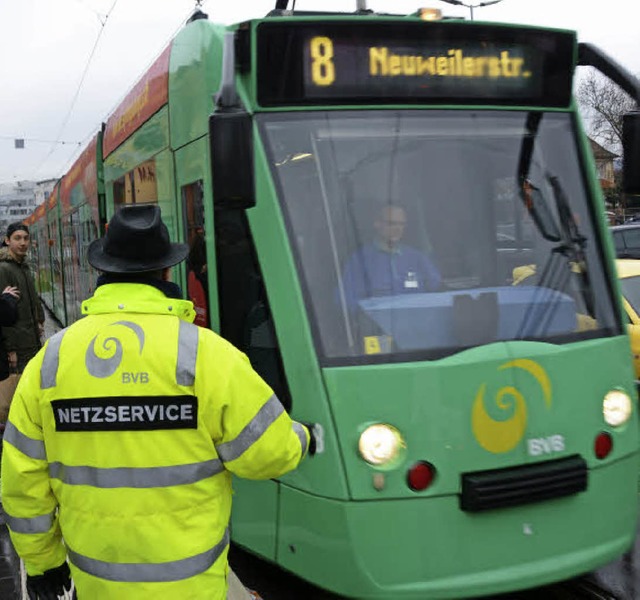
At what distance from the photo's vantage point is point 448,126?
161 inches

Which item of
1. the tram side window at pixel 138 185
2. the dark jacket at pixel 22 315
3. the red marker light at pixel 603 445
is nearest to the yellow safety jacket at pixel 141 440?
the red marker light at pixel 603 445

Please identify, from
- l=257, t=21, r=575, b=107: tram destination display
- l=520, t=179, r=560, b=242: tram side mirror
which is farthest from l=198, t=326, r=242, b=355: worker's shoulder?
l=520, t=179, r=560, b=242: tram side mirror

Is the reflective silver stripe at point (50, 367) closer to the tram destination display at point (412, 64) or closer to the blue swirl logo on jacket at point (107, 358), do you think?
the blue swirl logo on jacket at point (107, 358)

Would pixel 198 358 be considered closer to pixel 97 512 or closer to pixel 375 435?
pixel 97 512

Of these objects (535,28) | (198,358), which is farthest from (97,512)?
(535,28)

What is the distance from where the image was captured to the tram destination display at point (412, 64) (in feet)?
12.7

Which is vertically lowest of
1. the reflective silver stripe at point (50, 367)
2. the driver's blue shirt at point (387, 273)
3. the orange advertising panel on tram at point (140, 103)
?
the reflective silver stripe at point (50, 367)

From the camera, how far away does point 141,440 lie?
236cm

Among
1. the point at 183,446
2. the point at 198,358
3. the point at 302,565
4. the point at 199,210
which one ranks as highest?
the point at 199,210

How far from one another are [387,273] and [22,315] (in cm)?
496

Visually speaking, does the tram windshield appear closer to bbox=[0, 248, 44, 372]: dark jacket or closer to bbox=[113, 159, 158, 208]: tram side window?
bbox=[113, 159, 158, 208]: tram side window

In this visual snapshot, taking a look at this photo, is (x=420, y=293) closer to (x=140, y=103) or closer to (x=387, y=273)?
(x=387, y=273)

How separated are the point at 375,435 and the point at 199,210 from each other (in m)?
1.67

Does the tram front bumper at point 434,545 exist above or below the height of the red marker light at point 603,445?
below
